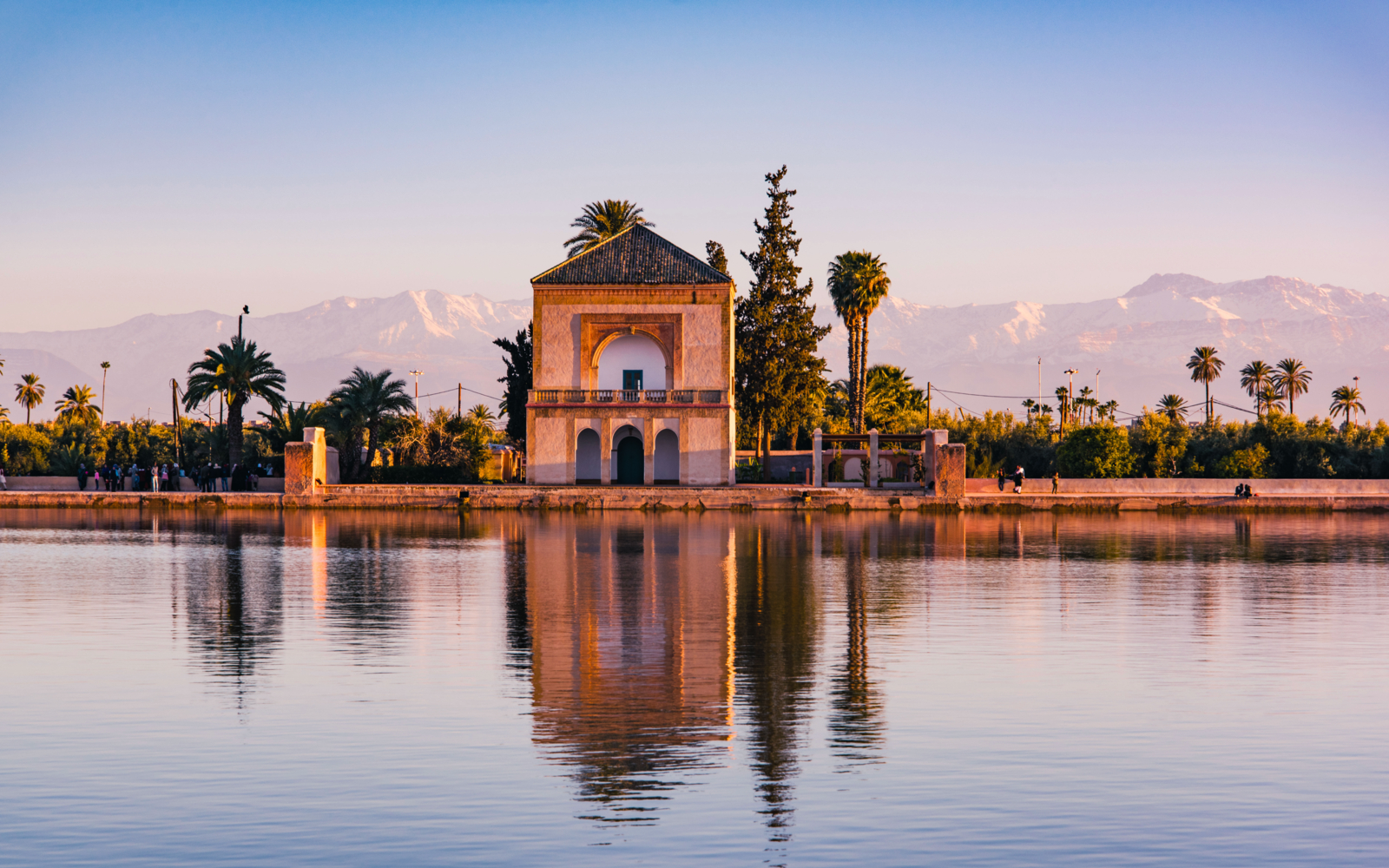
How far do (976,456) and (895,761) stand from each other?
42588 mm

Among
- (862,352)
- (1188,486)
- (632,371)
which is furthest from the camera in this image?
(862,352)

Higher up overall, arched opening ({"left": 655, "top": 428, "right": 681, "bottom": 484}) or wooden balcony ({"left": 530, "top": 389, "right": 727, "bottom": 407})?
wooden balcony ({"left": 530, "top": 389, "right": 727, "bottom": 407})

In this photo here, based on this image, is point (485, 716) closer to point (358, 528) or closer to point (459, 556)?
point (459, 556)

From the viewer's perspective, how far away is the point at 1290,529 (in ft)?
106

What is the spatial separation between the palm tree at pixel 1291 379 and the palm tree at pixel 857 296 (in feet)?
202

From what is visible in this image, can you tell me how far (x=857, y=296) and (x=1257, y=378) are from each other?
6108cm

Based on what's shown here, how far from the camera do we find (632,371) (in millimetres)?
46969

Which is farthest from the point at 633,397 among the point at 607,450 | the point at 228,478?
the point at 228,478

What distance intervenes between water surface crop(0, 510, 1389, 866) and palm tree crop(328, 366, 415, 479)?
2660 cm

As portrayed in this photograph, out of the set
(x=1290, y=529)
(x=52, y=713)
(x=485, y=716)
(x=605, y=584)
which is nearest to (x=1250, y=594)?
(x=605, y=584)

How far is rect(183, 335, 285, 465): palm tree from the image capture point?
4531cm

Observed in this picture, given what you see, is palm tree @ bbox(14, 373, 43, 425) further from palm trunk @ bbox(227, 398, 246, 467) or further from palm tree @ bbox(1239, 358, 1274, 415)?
palm tree @ bbox(1239, 358, 1274, 415)

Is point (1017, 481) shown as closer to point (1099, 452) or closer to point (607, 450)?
point (1099, 452)

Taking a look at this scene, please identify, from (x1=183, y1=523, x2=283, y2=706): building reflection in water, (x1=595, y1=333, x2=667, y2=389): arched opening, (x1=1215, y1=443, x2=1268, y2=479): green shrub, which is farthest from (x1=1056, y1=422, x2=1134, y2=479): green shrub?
(x1=183, y1=523, x2=283, y2=706): building reflection in water
